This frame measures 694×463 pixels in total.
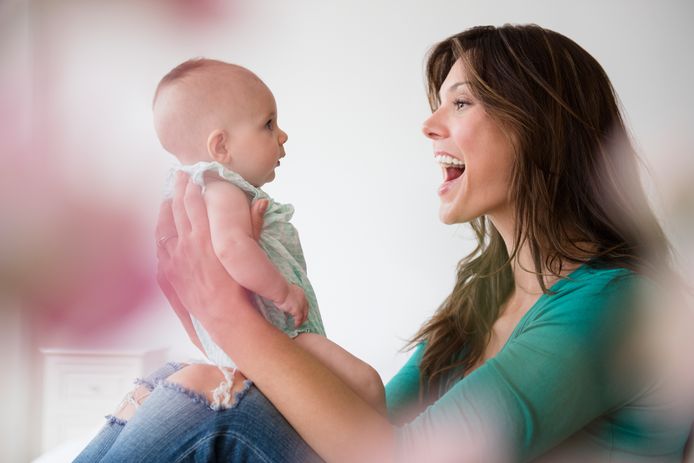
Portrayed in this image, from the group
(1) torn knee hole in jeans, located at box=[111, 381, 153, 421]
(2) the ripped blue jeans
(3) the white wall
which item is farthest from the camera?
(3) the white wall

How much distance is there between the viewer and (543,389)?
0.50 meters

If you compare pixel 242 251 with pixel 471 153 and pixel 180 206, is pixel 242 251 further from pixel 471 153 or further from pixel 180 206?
pixel 471 153

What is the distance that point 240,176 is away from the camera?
546 millimetres

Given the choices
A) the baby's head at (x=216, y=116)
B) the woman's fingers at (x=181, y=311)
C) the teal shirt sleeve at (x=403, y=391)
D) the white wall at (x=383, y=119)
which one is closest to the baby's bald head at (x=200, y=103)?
the baby's head at (x=216, y=116)

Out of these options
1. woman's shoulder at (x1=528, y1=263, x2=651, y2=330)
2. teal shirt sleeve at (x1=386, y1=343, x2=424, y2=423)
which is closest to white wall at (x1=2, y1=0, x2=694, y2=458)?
teal shirt sleeve at (x1=386, y1=343, x2=424, y2=423)

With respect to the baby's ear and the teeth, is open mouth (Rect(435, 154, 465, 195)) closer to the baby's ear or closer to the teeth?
the teeth

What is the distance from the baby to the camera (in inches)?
20.3

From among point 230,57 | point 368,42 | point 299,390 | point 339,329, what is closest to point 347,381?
point 299,390

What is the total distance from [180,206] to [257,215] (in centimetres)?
6

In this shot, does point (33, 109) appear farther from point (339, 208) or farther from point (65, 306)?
point (339, 208)

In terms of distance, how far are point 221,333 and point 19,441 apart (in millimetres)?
162

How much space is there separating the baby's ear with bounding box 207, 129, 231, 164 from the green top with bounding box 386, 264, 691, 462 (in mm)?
251

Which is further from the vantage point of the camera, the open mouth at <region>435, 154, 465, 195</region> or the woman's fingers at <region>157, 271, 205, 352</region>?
the open mouth at <region>435, 154, 465, 195</region>

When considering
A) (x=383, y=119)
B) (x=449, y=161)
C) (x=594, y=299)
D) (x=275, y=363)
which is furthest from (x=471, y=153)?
(x=383, y=119)
